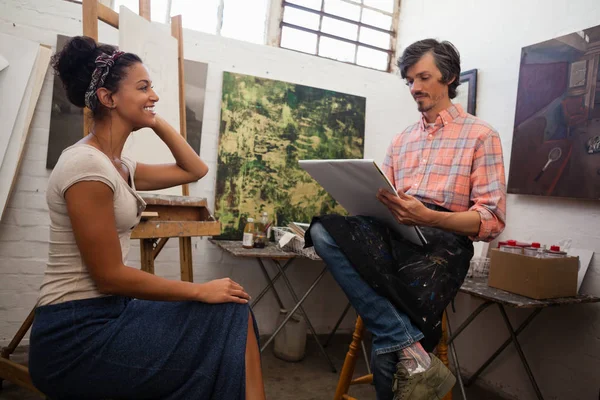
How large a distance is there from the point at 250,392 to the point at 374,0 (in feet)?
11.1

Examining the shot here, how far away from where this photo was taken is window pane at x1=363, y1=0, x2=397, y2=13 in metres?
3.56

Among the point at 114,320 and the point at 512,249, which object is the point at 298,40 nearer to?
the point at 512,249

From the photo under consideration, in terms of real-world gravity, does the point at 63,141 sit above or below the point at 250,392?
above

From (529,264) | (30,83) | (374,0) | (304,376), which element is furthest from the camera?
(374,0)

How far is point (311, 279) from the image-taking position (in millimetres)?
3230

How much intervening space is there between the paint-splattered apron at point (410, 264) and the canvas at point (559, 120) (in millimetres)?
1034

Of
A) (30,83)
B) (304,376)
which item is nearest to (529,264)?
(304,376)

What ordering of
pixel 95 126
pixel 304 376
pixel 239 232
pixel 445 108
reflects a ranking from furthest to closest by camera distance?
pixel 239 232 < pixel 304 376 < pixel 445 108 < pixel 95 126

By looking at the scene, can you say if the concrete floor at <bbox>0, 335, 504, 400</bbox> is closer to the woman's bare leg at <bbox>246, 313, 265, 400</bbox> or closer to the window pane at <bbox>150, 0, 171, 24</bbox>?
the woman's bare leg at <bbox>246, 313, 265, 400</bbox>

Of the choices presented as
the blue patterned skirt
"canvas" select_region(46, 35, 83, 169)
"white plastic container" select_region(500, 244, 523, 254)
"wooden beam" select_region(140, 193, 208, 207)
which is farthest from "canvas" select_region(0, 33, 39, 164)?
"white plastic container" select_region(500, 244, 523, 254)

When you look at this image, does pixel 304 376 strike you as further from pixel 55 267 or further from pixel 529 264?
pixel 55 267

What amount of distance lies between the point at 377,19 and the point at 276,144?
1.50 m

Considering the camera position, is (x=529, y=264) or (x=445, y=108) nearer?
(x=445, y=108)

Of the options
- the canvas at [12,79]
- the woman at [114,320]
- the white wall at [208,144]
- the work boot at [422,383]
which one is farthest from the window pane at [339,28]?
the work boot at [422,383]
